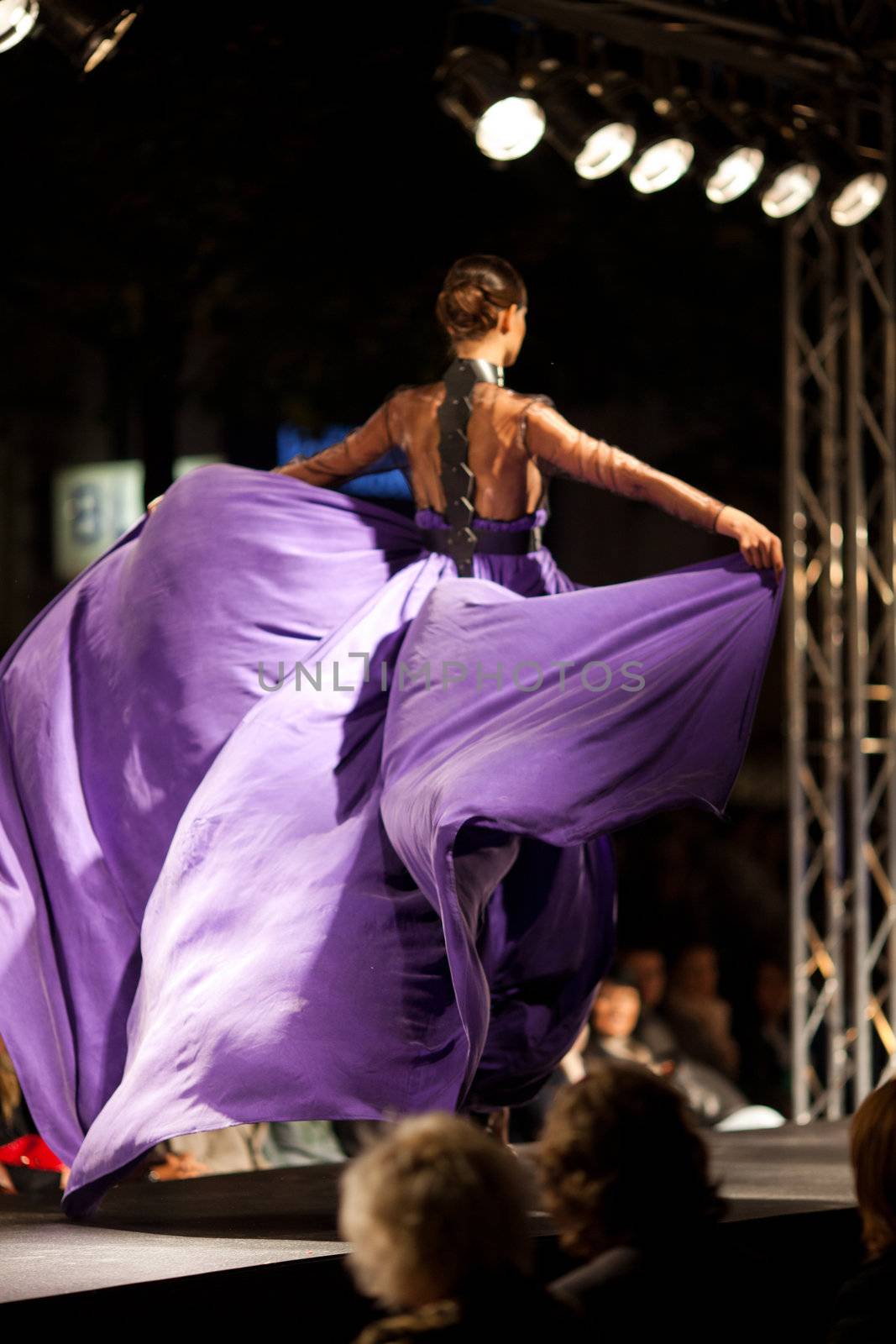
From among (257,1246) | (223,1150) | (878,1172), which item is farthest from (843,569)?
(878,1172)

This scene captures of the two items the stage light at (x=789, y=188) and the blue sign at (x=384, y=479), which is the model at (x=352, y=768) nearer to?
the blue sign at (x=384, y=479)

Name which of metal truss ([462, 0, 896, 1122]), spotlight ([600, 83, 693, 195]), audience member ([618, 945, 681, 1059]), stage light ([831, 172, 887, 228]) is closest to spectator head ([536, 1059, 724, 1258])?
audience member ([618, 945, 681, 1059])

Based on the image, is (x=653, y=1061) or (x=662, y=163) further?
(x=653, y=1061)

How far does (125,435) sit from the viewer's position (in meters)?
7.04

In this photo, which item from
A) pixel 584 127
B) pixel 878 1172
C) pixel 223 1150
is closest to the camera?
pixel 878 1172

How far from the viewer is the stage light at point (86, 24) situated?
417 centimetres

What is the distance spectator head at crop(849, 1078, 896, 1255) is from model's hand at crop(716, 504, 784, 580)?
1862 millimetres

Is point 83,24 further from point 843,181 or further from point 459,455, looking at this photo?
point 843,181

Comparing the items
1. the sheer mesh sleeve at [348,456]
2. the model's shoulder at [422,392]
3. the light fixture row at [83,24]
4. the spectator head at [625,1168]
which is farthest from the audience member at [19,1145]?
the spectator head at [625,1168]

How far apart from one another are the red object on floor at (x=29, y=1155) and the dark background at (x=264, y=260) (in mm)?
2598

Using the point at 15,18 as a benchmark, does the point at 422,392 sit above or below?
below

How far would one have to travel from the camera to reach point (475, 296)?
3984 mm

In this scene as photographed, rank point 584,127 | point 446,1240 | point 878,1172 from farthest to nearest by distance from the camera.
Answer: point 584,127, point 878,1172, point 446,1240

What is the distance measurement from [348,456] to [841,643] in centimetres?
217
